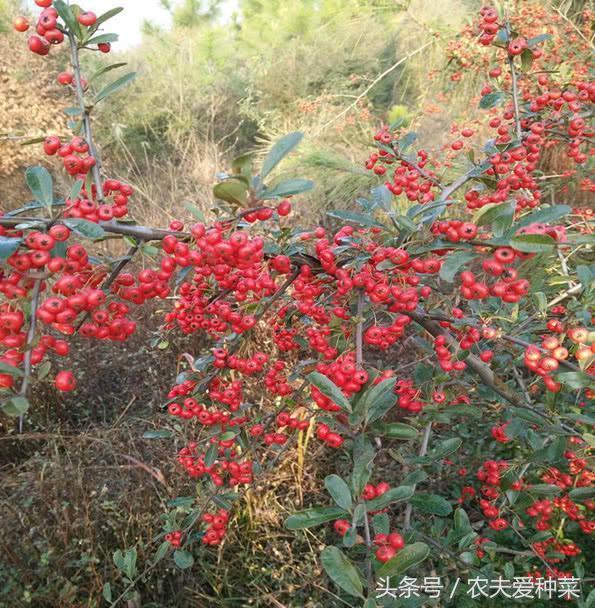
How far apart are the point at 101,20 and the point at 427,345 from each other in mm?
988

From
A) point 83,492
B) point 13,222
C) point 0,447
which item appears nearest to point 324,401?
point 13,222

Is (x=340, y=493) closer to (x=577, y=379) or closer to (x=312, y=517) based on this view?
(x=312, y=517)

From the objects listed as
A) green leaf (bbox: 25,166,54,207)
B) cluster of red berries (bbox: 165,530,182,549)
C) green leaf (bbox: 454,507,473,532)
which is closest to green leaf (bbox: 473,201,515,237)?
green leaf (bbox: 25,166,54,207)

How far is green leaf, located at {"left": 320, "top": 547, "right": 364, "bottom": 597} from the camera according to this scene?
0.70m

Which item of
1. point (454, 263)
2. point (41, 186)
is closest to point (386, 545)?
point (454, 263)

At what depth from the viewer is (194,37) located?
339 inches

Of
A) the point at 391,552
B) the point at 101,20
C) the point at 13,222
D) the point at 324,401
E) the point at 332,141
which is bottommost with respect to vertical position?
the point at 332,141

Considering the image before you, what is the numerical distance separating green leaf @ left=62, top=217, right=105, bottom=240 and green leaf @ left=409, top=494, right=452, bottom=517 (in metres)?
0.73

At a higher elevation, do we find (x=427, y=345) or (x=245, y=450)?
(x=427, y=345)

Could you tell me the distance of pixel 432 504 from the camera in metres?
0.92

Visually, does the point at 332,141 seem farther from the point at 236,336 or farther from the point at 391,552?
the point at 391,552

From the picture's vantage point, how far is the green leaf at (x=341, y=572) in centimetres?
70

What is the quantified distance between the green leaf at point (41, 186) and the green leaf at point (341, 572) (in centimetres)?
69

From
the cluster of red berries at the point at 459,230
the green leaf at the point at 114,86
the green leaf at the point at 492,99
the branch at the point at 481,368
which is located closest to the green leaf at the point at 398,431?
the branch at the point at 481,368
